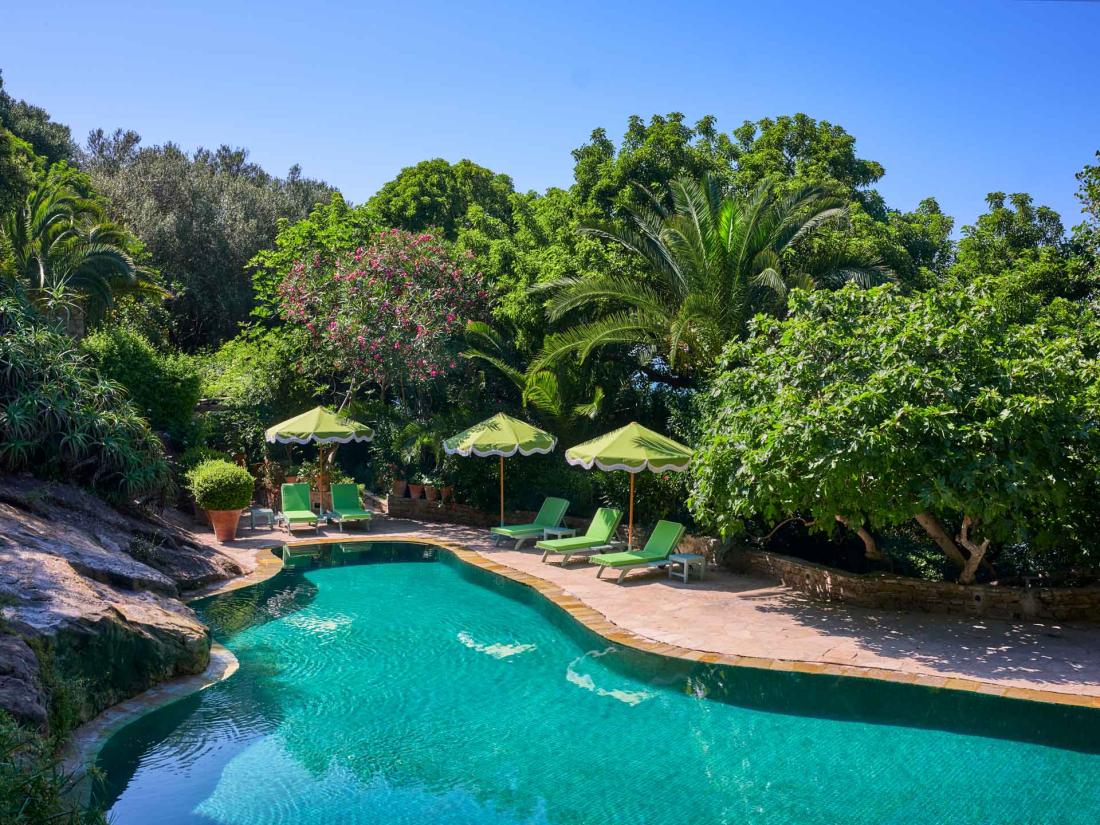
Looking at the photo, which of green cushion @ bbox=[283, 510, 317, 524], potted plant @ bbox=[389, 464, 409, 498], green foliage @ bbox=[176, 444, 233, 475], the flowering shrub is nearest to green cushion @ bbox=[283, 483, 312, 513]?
green cushion @ bbox=[283, 510, 317, 524]

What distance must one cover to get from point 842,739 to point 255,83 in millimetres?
17738

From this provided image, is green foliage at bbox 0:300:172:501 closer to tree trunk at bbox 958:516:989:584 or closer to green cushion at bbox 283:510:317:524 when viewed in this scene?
green cushion at bbox 283:510:317:524

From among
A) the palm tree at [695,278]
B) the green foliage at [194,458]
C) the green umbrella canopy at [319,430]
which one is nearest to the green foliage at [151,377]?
the green foliage at [194,458]

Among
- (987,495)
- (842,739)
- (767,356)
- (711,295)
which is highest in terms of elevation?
(711,295)

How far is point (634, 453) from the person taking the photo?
14578 mm

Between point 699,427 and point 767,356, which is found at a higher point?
point 767,356

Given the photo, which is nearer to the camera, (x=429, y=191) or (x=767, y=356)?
(x=767, y=356)

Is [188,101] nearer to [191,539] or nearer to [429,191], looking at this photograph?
[191,539]

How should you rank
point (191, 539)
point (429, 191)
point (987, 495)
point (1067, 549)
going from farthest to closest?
point (429, 191) < point (191, 539) < point (1067, 549) < point (987, 495)

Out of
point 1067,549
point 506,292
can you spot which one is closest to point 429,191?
point 506,292

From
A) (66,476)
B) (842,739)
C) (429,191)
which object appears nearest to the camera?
(842,739)

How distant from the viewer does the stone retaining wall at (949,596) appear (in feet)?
38.2

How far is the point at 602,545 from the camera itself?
1596 centimetres

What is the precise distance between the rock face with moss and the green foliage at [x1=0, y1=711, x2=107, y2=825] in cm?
92
